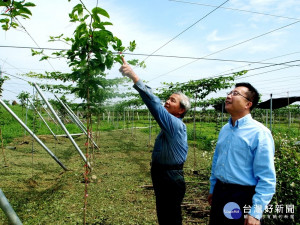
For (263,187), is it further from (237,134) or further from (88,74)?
(88,74)

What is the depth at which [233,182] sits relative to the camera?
166 centimetres

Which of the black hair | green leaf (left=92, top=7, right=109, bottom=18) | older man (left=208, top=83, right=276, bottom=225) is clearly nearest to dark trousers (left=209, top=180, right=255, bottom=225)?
older man (left=208, top=83, right=276, bottom=225)

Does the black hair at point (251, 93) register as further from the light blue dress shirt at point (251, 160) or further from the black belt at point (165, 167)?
the black belt at point (165, 167)

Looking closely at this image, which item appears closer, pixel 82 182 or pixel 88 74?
pixel 88 74

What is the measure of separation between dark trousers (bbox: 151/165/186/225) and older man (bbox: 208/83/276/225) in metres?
0.40

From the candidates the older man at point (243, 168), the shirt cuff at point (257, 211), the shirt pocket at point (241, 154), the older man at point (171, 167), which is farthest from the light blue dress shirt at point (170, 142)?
the shirt cuff at point (257, 211)

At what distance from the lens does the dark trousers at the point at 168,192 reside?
2.08 meters

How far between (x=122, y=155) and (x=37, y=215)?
5.31 meters

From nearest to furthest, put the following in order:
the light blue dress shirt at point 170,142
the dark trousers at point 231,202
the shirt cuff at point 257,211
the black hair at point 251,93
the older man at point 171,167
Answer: the shirt cuff at point 257,211 < the dark trousers at point 231,202 < the black hair at point 251,93 < the light blue dress shirt at point 170,142 < the older man at point 171,167

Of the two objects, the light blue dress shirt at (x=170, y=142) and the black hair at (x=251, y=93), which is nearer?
the black hair at (x=251, y=93)

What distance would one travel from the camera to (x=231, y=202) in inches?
65.1

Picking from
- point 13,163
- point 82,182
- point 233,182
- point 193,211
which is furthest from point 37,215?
point 13,163

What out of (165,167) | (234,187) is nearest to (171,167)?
(165,167)

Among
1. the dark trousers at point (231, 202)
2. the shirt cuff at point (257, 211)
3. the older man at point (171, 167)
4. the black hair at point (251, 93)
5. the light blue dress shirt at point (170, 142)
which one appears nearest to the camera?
the shirt cuff at point (257, 211)
